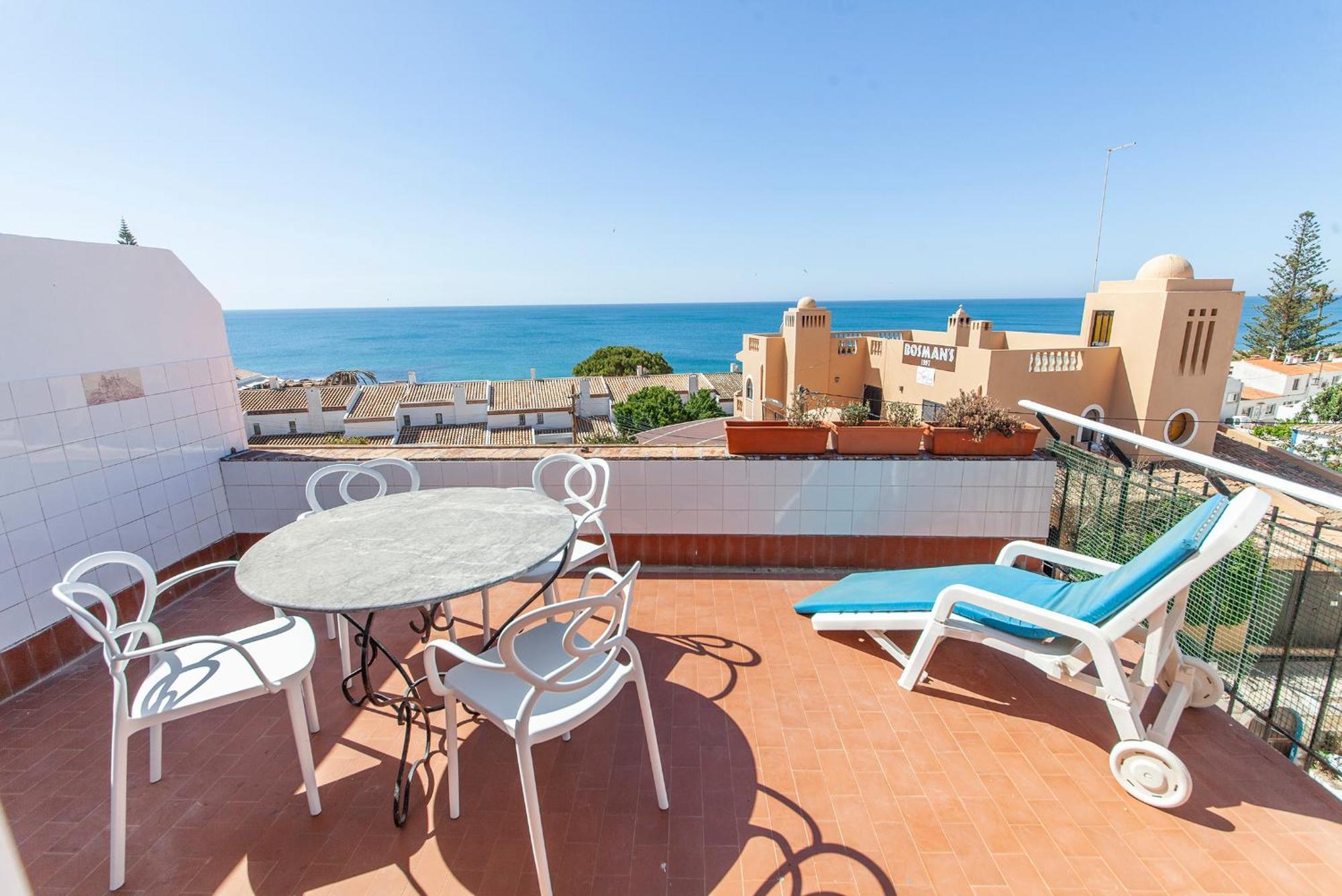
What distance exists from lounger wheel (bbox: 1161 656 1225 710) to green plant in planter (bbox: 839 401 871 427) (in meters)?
2.07

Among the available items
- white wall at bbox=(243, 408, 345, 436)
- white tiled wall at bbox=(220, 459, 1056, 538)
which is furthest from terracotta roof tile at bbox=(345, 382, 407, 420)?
white tiled wall at bbox=(220, 459, 1056, 538)

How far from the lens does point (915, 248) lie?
36.3 metres

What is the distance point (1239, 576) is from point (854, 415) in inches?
83.3

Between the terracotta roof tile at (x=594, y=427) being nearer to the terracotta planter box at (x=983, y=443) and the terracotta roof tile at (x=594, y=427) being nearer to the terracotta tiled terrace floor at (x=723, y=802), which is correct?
the terracotta planter box at (x=983, y=443)

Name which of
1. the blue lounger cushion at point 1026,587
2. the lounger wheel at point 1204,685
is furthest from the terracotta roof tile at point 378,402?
the lounger wheel at point 1204,685

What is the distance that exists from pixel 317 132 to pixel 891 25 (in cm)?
810

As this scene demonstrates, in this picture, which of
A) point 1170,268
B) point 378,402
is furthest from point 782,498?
point 378,402

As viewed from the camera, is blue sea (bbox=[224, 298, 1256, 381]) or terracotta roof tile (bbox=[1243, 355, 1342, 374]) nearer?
terracotta roof tile (bbox=[1243, 355, 1342, 374])

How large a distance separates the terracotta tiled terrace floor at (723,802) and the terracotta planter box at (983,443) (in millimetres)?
1536

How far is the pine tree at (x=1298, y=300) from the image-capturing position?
91.3ft

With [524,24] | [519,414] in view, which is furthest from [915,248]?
[524,24]

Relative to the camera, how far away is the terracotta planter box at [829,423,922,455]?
3.88 m

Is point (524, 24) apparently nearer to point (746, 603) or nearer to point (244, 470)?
point (244, 470)

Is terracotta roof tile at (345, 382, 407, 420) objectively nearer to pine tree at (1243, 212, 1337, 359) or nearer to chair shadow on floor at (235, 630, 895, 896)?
chair shadow on floor at (235, 630, 895, 896)
